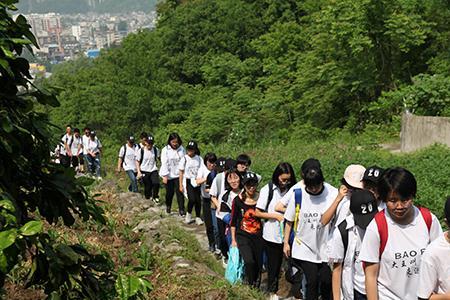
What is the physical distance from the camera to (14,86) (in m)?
2.48

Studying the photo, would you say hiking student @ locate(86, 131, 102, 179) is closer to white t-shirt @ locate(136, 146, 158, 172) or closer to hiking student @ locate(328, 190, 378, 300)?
white t-shirt @ locate(136, 146, 158, 172)

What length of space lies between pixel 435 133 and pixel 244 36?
1998cm

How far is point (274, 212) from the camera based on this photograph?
241 inches

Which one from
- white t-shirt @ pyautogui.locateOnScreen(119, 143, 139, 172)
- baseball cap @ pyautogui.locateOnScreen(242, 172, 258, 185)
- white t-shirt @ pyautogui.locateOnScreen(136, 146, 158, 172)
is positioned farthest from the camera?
white t-shirt @ pyautogui.locateOnScreen(119, 143, 139, 172)

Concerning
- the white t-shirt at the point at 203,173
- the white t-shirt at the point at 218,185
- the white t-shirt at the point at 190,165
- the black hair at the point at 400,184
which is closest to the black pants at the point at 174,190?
the white t-shirt at the point at 190,165

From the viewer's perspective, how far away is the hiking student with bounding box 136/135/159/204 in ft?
38.7

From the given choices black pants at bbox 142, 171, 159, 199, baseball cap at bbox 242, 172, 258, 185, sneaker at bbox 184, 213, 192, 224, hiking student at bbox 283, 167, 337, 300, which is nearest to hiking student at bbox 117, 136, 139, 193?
black pants at bbox 142, 171, 159, 199

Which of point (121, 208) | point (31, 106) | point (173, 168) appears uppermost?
point (31, 106)

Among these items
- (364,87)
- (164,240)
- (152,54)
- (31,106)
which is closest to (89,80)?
(152,54)

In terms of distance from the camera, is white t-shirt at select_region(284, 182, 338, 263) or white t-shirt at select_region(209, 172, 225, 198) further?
white t-shirt at select_region(209, 172, 225, 198)

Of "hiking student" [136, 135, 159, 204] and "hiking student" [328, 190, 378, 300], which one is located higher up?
"hiking student" [328, 190, 378, 300]

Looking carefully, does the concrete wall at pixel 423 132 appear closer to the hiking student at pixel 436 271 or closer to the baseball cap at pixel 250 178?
the baseball cap at pixel 250 178

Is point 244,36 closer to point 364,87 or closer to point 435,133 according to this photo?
point 364,87

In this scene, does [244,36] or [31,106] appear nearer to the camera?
[31,106]
